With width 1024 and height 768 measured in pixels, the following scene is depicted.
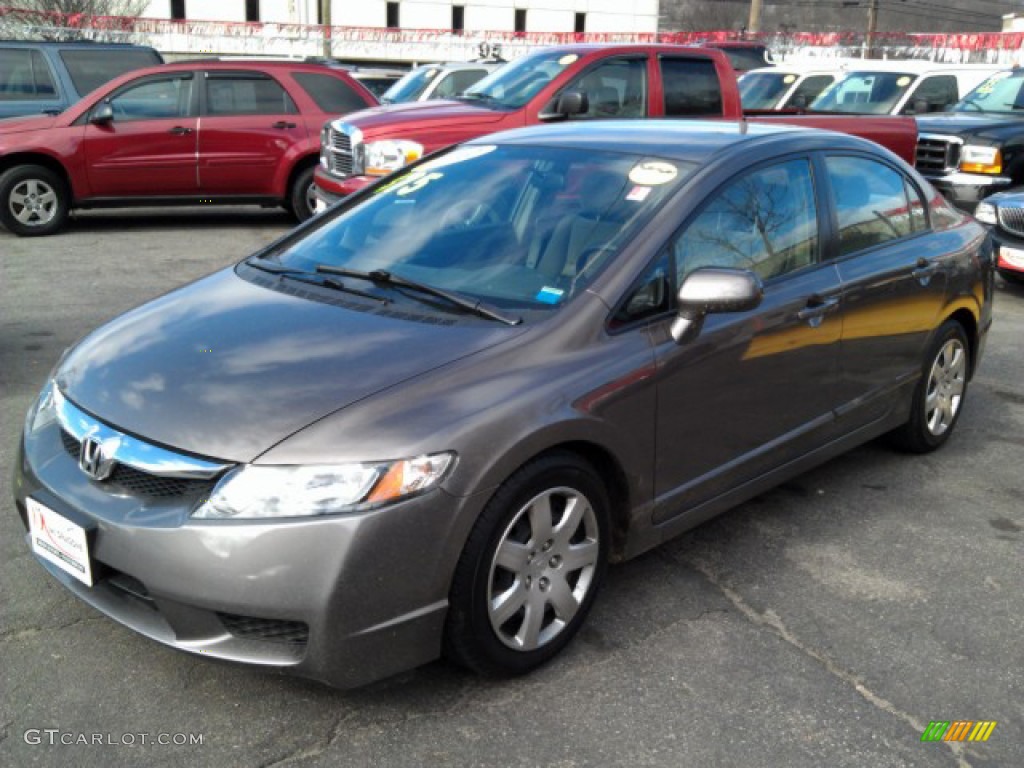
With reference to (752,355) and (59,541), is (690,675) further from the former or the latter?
(59,541)

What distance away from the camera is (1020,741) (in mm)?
2938

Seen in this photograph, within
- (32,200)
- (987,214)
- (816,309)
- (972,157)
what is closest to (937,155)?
(972,157)

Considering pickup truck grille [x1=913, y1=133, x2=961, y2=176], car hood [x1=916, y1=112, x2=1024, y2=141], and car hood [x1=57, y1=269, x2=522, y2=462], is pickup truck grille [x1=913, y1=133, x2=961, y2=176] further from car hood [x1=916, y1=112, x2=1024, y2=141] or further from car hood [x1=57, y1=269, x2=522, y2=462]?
car hood [x1=57, y1=269, x2=522, y2=462]

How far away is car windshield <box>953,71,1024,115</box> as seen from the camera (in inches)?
462

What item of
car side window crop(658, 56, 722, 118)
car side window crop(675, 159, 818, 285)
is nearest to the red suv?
car side window crop(658, 56, 722, 118)

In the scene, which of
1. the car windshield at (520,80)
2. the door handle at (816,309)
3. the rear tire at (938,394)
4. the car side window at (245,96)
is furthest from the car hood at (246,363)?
the car side window at (245,96)

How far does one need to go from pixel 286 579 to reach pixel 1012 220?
7.75 metres

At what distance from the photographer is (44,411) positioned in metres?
3.36

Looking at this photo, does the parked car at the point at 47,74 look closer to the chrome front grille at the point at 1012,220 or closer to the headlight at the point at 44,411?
the headlight at the point at 44,411

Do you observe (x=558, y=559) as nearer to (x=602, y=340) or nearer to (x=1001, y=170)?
(x=602, y=340)

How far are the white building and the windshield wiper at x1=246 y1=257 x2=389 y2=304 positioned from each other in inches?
1968

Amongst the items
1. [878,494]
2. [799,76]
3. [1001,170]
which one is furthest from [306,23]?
[878,494]

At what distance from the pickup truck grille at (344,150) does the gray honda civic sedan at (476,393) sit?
4.24 meters

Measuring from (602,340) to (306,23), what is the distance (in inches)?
2124
